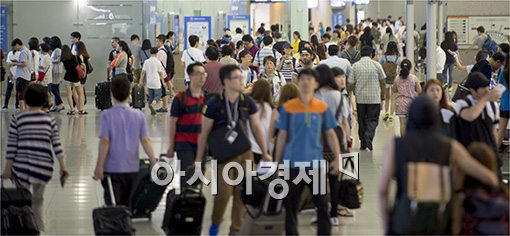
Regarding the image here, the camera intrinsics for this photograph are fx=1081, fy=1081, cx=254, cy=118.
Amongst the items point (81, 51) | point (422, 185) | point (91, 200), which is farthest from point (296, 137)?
point (81, 51)

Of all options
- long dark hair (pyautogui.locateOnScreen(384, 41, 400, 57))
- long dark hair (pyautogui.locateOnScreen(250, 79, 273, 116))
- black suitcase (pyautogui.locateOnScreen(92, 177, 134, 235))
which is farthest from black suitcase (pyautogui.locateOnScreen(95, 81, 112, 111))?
black suitcase (pyautogui.locateOnScreen(92, 177, 134, 235))

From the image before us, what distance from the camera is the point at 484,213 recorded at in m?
7.18

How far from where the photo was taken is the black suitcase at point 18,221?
9484 millimetres

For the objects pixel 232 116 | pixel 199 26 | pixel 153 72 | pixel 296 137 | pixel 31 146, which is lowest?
pixel 31 146

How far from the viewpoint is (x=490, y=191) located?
7.06m

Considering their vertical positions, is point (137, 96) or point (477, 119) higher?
point (477, 119)

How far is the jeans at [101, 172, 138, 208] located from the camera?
30.8 ft

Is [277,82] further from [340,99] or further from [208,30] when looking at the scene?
[208,30]

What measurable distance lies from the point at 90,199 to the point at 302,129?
4216 millimetres

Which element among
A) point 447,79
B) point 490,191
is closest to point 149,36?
point 447,79

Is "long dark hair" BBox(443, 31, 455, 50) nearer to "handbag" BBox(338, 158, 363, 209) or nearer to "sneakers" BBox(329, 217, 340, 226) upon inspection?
"handbag" BBox(338, 158, 363, 209)

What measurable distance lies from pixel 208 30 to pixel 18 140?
77.5ft

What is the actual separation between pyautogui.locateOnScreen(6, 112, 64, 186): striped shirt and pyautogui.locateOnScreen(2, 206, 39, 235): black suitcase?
27 centimetres

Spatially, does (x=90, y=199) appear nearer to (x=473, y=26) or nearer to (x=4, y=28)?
(x=4, y=28)
